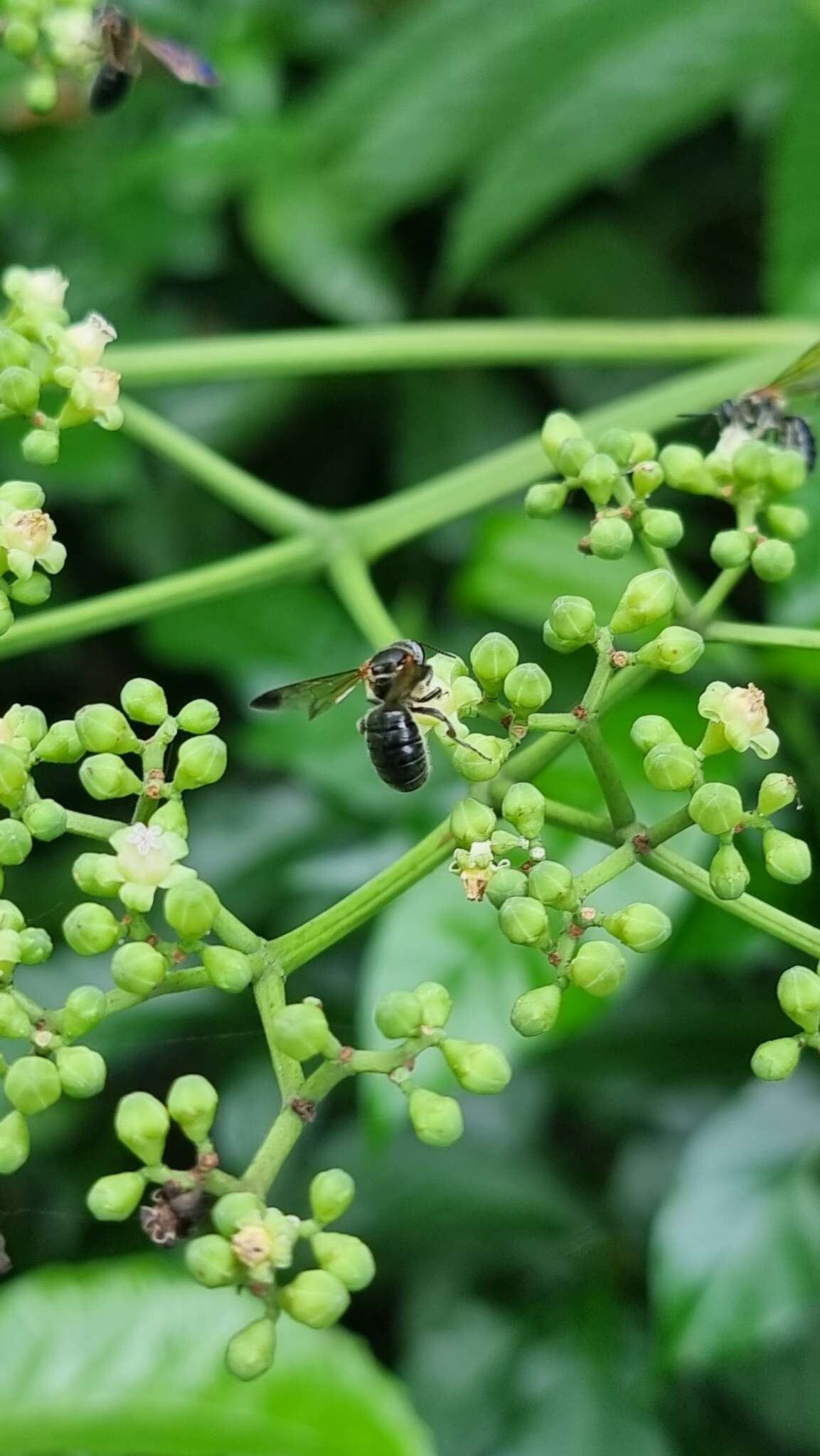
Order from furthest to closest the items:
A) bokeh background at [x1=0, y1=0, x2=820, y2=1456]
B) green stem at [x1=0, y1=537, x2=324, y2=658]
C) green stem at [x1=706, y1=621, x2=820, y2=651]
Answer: bokeh background at [x1=0, y1=0, x2=820, y2=1456], green stem at [x1=0, y1=537, x2=324, y2=658], green stem at [x1=706, y1=621, x2=820, y2=651]

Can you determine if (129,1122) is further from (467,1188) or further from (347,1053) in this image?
(467,1188)

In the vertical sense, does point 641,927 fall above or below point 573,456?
below

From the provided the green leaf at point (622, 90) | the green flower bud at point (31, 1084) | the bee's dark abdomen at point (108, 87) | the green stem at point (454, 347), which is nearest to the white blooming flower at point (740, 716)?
the green flower bud at point (31, 1084)

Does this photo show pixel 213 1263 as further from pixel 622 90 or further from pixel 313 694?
pixel 622 90

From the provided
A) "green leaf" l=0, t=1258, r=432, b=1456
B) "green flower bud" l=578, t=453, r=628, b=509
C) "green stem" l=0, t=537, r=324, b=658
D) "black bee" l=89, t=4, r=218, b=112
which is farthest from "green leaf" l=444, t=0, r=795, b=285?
"green leaf" l=0, t=1258, r=432, b=1456

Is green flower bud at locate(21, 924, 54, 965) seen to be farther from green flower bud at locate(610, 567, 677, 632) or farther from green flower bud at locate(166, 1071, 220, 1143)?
green flower bud at locate(610, 567, 677, 632)

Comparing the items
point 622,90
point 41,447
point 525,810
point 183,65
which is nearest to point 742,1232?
point 525,810
